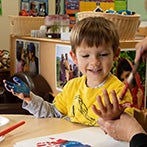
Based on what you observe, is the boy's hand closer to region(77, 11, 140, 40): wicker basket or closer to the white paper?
the white paper

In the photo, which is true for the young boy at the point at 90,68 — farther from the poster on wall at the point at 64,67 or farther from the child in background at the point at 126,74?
the poster on wall at the point at 64,67

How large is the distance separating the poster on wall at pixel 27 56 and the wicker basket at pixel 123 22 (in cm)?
59

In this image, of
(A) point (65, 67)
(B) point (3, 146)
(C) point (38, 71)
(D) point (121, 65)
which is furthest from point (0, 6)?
(B) point (3, 146)

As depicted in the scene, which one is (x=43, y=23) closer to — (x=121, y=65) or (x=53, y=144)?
(x=121, y=65)

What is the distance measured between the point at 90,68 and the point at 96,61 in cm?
3

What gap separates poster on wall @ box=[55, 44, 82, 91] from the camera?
1.75 metres

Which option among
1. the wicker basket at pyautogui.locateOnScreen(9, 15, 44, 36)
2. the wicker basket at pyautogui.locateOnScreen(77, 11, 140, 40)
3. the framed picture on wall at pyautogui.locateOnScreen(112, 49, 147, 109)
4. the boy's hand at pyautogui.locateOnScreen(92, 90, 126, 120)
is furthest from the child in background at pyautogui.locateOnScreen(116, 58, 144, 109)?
the wicker basket at pyautogui.locateOnScreen(9, 15, 44, 36)

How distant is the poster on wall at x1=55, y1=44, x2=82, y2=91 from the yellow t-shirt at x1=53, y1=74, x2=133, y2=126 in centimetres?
43

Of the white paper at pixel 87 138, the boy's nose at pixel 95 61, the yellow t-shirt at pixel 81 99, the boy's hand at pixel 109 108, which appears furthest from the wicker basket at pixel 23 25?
the boy's hand at pixel 109 108

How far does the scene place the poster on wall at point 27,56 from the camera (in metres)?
2.20

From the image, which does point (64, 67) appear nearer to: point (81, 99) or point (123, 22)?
point (123, 22)

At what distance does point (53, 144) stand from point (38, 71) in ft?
4.38

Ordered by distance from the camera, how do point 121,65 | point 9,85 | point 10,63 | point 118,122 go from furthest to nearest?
point 10,63 → point 121,65 → point 9,85 → point 118,122

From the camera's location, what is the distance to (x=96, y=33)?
1161 millimetres
